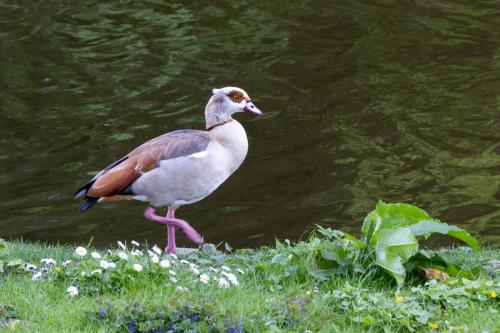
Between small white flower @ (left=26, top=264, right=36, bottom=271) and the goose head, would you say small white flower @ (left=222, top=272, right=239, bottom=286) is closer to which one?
small white flower @ (left=26, top=264, right=36, bottom=271)

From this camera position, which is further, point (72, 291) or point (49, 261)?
point (49, 261)

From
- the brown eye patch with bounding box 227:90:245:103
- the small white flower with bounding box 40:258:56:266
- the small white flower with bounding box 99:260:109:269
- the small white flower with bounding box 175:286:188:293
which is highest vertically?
the brown eye patch with bounding box 227:90:245:103

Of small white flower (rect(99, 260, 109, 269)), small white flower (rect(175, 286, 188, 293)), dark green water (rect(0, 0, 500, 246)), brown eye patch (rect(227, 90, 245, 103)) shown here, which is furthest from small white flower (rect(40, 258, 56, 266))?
dark green water (rect(0, 0, 500, 246))

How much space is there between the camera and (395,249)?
6.75 meters

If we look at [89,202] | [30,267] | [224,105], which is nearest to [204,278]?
[30,267]

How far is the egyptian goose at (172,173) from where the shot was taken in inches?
328

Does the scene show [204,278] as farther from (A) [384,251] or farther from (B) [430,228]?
(B) [430,228]

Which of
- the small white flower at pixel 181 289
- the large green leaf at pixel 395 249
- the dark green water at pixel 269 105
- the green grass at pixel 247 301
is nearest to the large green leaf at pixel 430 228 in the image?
the large green leaf at pixel 395 249

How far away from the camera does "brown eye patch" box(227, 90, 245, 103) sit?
8.83 metres

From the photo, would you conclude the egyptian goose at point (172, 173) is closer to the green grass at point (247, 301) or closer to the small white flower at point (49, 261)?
the green grass at point (247, 301)

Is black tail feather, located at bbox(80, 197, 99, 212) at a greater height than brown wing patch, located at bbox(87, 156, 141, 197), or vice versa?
brown wing patch, located at bbox(87, 156, 141, 197)

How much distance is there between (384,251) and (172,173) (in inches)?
88.4

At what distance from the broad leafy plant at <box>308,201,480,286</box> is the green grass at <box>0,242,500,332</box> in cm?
9

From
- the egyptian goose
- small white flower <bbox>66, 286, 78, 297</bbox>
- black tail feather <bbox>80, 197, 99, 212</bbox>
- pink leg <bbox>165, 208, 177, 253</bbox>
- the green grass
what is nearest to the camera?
the green grass
